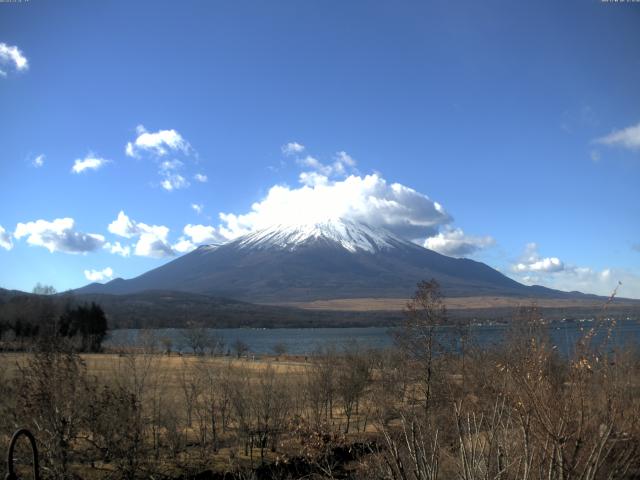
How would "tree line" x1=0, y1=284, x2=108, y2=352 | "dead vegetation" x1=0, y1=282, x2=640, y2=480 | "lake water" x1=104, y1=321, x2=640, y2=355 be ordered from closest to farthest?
1. "dead vegetation" x1=0, y1=282, x2=640, y2=480
2. "lake water" x1=104, y1=321, x2=640, y2=355
3. "tree line" x1=0, y1=284, x2=108, y2=352

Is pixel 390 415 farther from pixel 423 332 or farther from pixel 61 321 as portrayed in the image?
pixel 61 321

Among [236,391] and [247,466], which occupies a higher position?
[236,391]

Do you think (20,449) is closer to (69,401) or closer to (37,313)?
(69,401)

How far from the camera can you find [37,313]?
284 feet

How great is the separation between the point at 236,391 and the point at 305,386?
5.79 metres

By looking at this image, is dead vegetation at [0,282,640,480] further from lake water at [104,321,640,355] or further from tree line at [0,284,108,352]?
tree line at [0,284,108,352]

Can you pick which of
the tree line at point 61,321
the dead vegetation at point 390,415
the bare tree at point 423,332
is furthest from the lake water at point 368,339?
the tree line at point 61,321

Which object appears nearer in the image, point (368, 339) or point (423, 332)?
point (423, 332)

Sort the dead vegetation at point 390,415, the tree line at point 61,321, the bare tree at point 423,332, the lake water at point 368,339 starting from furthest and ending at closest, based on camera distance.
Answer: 1. the tree line at point 61,321
2. the bare tree at point 423,332
3. the lake water at point 368,339
4. the dead vegetation at point 390,415

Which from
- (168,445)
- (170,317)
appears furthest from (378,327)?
(168,445)

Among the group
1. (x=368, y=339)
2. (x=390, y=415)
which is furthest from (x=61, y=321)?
(x=390, y=415)

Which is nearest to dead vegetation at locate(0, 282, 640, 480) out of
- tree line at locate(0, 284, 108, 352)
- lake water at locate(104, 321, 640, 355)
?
lake water at locate(104, 321, 640, 355)

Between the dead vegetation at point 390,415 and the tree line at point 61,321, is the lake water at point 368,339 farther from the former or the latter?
the tree line at point 61,321

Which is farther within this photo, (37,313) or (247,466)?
(37,313)
